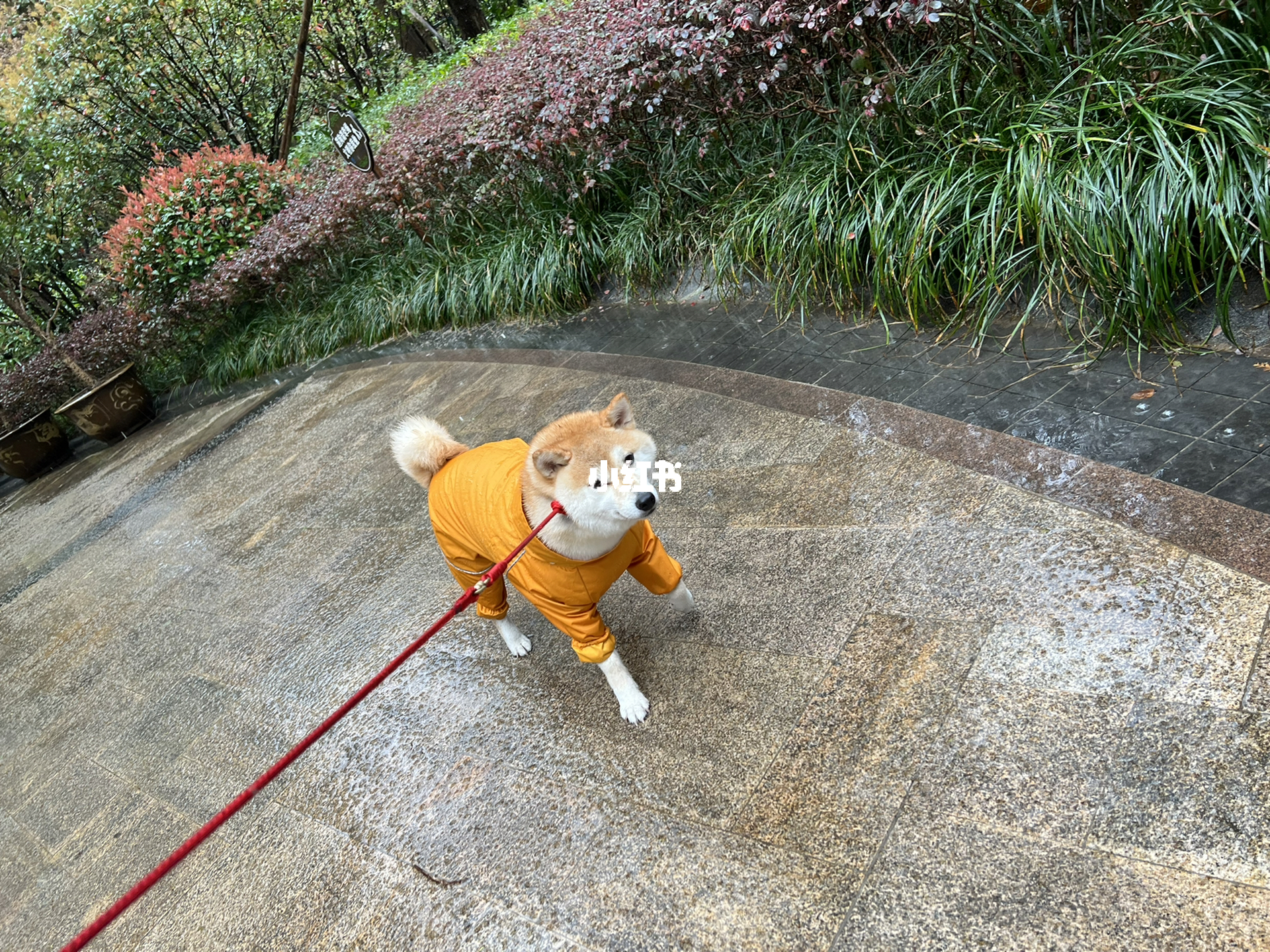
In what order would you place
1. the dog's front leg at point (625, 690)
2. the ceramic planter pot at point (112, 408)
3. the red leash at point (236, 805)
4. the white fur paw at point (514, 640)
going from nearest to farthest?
the red leash at point (236, 805), the dog's front leg at point (625, 690), the white fur paw at point (514, 640), the ceramic planter pot at point (112, 408)

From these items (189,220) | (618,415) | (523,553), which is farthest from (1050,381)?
(189,220)

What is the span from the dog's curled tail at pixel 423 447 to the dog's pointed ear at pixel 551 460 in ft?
2.79

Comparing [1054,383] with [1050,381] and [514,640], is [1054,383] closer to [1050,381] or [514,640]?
[1050,381]

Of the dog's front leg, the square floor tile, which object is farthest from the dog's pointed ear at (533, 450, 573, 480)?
the square floor tile

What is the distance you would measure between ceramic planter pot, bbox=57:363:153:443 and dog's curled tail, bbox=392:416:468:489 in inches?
322

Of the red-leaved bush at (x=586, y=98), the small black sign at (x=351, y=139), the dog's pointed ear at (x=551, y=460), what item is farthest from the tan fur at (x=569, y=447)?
the small black sign at (x=351, y=139)

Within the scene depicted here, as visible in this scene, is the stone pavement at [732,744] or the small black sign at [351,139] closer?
the stone pavement at [732,744]

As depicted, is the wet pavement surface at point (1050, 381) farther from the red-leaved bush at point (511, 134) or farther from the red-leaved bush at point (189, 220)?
the red-leaved bush at point (189, 220)

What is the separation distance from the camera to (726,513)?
3.65 metres

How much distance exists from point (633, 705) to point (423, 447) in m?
1.27

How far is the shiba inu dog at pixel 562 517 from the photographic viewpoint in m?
2.43

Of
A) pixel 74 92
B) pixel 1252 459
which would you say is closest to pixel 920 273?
pixel 1252 459

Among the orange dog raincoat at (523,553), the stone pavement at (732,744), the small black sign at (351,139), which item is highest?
the small black sign at (351,139)

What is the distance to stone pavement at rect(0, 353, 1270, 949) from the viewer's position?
1999 millimetres
